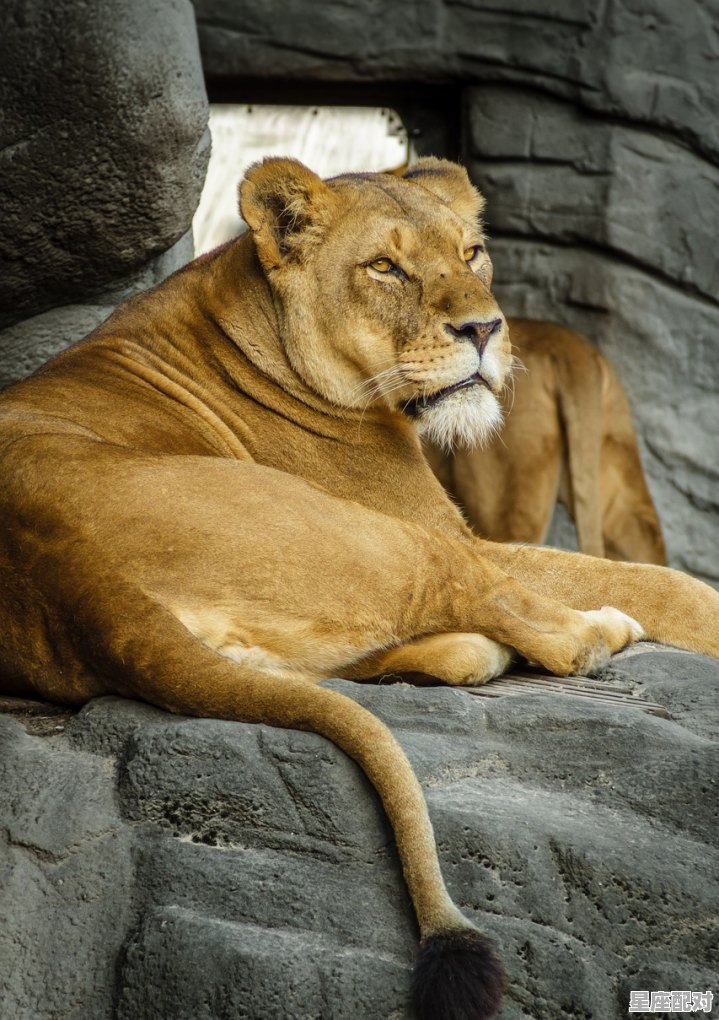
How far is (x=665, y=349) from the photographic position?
20.9 feet

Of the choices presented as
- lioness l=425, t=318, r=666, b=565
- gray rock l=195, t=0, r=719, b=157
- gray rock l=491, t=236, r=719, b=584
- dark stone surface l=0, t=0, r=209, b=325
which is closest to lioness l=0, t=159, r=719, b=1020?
dark stone surface l=0, t=0, r=209, b=325

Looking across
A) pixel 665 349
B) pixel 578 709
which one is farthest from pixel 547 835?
pixel 665 349

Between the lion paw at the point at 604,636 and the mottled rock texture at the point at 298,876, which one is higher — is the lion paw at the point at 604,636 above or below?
below

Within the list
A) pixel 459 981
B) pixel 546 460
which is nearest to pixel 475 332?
pixel 459 981

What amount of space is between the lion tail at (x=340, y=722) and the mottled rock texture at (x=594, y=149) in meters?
4.37

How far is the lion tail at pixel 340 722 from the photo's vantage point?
1806 mm

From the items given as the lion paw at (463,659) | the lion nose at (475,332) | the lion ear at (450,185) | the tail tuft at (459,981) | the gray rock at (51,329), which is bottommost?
the lion paw at (463,659)

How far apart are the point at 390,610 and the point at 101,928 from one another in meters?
0.87

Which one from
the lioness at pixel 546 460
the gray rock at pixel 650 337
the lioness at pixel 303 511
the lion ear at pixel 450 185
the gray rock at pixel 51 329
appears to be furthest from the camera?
the gray rock at pixel 650 337

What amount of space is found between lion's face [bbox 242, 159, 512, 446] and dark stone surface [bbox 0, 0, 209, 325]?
32.8 inches

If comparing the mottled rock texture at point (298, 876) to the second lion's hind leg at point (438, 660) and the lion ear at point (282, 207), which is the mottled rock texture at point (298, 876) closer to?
the second lion's hind leg at point (438, 660)

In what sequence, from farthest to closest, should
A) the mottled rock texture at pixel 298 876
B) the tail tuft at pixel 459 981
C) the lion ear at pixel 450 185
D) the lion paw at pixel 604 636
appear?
the lion ear at pixel 450 185 → the lion paw at pixel 604 636 → the mottled rock texture at pixel 298 876 → the tail tuft at pixel 459 981

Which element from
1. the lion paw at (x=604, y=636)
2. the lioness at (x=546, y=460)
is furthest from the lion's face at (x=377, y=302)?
the lioness at (x=546, y=460)

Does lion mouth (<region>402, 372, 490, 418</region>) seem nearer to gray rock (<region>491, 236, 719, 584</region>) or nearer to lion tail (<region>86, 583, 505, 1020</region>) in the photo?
lion tail (<region>86, 583, 505, 1020</region>)
